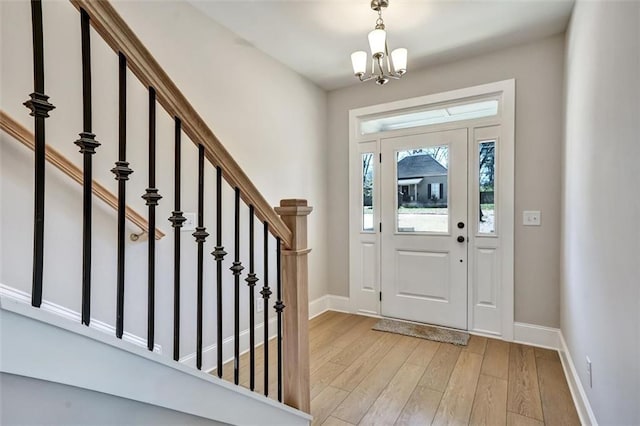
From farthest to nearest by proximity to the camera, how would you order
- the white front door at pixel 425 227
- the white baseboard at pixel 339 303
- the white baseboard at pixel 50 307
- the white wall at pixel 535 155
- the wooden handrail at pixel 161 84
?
1. the white baseboard at pixel 339 303
2. the white front door at pixel 425 227
3. the white wall at pixel 535 155
4. the white baseboard at pixel 50 307
5. the wooden handrail at pixel 161 84

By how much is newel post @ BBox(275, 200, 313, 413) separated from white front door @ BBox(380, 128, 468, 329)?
6.80 feet

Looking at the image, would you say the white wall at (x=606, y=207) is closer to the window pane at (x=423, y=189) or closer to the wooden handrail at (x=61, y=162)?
the window pane at (x=423, y=189)

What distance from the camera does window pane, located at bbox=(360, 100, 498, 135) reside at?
3061 mm

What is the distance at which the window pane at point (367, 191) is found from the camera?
143 inches

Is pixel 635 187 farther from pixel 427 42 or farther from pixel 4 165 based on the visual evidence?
pixel 4 165

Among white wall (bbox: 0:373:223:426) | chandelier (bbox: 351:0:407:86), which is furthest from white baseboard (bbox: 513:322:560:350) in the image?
white wall (bbox: 0:373:223:426)

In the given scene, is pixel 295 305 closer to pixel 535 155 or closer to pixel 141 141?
pixel 141 141

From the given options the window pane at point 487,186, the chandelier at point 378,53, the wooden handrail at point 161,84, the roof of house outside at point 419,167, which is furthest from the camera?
the roof of house outside at point 419,167

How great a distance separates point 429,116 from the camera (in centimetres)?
332

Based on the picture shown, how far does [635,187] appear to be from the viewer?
45.2 inches

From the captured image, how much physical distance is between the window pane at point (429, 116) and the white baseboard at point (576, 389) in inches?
82.2

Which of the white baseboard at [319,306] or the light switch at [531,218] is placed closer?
the light switch at [531,218]

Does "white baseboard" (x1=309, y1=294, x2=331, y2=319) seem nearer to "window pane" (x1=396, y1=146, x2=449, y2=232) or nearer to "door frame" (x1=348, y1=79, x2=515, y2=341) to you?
"door frame" (x1=348, y1=79, x2=515, y2=341)

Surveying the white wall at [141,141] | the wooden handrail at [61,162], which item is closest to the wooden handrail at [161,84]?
the wooden handrail at [61,162]
